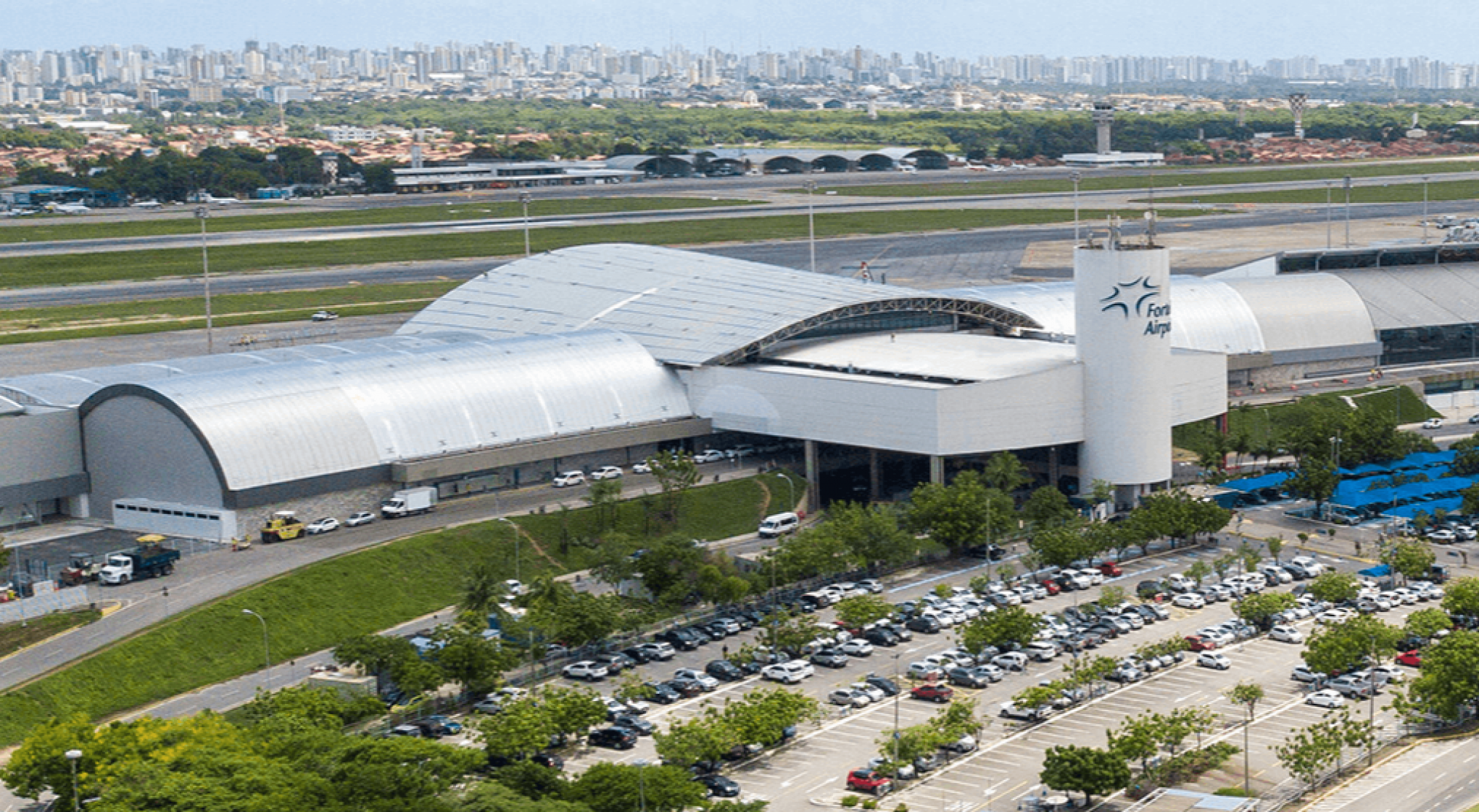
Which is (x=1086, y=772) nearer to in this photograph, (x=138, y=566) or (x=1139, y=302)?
(x=138, y=566)

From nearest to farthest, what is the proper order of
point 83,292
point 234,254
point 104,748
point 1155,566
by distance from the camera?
point 104,748
point 1155,566
point 83,292
point 234,254

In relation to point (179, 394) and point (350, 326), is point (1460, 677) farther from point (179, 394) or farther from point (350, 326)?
point (350, 326)

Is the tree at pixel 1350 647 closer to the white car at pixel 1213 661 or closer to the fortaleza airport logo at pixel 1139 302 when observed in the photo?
the white car at pixel 1213 661

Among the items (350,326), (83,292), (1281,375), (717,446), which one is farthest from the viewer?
(83,292)

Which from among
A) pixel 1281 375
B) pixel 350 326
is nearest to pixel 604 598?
pixel 1281 375

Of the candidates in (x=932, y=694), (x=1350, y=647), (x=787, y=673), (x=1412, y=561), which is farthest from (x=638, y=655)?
(x=1412, y=561)

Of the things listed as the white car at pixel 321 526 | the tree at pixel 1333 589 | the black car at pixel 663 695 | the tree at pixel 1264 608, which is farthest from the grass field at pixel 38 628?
the tree at pixel 1333 589
